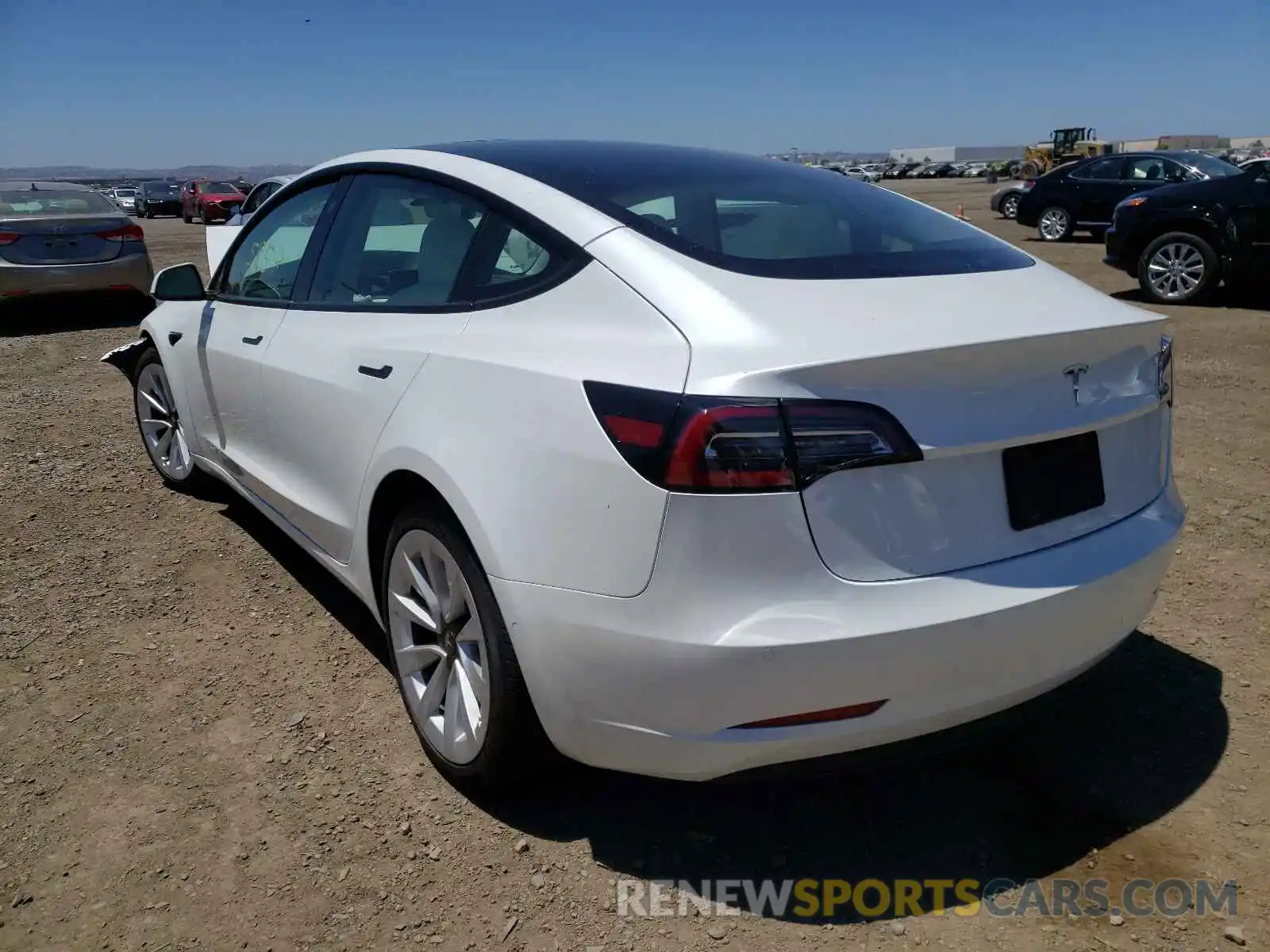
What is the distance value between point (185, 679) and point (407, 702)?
980 millimetres

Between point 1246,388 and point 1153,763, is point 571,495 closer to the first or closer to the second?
point 1153,763

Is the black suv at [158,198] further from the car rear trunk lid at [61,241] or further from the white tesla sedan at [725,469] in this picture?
the white tesla sedan at [725,469]

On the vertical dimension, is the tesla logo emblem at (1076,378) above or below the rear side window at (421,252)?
below

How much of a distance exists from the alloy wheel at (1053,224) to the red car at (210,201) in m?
21.3

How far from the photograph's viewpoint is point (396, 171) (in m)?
3.20

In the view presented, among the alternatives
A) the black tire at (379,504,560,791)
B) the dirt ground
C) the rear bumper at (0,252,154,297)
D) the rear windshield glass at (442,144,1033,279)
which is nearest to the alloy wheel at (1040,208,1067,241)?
the rear bumper at (0,252,154,297)

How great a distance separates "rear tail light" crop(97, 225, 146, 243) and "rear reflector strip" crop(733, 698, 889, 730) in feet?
34.8

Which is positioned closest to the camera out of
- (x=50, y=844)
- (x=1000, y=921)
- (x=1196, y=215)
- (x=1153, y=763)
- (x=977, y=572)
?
(x=977, y=572)

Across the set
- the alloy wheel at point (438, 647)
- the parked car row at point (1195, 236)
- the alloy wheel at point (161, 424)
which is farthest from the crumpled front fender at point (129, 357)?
the parked car row at point (1195, 236)

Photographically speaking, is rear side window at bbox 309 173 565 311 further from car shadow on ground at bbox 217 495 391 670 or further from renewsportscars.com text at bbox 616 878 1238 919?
renewsportscars.com text at bbox 616 878 1238 919

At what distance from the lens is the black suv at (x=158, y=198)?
37.7 meters

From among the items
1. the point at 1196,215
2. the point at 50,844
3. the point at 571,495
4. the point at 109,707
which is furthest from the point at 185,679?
the point at 1196,215

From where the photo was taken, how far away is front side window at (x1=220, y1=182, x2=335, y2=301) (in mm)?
3631

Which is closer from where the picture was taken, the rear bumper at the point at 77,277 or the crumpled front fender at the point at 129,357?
the crumpled front fender at the point at 129,357
